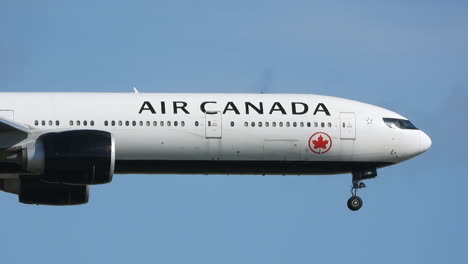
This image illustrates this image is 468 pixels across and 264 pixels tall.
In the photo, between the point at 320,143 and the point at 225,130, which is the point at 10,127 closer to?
the point at 225,130

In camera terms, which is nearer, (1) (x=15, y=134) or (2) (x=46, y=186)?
(1) (x=15, y=134)

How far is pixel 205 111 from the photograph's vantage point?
62.4m

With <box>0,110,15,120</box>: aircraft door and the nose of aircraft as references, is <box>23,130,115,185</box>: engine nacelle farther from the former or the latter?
the nose of aircraft

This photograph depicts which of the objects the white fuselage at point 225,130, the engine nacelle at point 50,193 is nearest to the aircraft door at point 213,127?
the white fuselage at point 225,130

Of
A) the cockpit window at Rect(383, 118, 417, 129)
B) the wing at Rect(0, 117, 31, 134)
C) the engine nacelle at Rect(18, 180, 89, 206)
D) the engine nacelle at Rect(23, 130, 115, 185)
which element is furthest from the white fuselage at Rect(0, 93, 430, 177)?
the engine nacelle at Rect(18, 180, 89, 206)

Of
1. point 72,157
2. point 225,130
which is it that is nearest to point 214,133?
point 225,130

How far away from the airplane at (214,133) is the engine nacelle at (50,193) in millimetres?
426

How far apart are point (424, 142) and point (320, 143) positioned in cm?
487

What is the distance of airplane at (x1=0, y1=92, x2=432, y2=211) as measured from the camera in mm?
61219

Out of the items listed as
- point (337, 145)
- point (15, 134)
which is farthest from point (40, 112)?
point (337, 145)

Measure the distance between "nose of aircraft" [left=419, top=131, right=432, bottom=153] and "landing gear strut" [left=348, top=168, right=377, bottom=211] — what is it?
224cm

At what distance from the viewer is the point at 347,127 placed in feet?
209

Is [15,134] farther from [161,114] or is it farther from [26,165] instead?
[161,114]

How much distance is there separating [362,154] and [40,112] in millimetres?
13615
